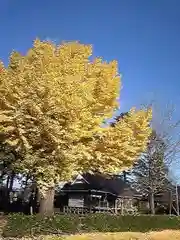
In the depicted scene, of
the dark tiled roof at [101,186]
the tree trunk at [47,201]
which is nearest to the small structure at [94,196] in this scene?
the dark tiled roof at [101,186]

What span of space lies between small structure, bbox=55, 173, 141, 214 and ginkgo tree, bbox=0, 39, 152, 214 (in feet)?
65.4

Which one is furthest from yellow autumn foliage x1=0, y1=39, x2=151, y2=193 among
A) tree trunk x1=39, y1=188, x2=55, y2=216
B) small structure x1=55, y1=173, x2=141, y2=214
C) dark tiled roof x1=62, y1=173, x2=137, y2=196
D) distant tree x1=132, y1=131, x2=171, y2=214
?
dark tiled roof x1=62, y1=173, x2=137, y2=196

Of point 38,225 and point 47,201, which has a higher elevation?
point 47,201

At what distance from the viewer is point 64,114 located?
2158 cm

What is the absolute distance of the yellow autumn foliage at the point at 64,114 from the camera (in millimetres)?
21222

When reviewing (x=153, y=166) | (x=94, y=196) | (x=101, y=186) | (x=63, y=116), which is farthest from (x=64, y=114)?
(x=101, y=186)

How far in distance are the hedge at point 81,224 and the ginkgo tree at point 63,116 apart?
9.17 feet

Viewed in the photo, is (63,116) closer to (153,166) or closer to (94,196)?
(153,166)

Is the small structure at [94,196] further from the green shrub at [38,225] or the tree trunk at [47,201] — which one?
the green shrub at [38,225]

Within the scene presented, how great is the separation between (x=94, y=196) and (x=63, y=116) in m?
26.9

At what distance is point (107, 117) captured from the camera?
24750 mm

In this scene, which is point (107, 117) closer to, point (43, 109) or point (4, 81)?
point (43, 109)

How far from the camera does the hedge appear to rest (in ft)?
64.8

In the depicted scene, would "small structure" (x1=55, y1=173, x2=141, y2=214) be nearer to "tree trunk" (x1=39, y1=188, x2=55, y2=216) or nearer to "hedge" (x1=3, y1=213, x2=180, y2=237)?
"hedge" (x1=3, y1=213, x2=180, y2=237)
